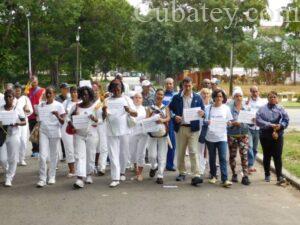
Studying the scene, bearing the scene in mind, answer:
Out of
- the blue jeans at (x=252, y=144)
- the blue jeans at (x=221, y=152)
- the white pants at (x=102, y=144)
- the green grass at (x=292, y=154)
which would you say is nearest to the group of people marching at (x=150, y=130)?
the blue jeans at (x=221, y=152)

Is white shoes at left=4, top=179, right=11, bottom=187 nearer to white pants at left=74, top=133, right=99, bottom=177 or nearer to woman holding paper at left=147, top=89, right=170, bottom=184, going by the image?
white pants at left=74, top=133, right=99, bottom=177

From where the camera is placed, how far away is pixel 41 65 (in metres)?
58.0

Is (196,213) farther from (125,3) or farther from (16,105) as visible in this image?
(125,3)

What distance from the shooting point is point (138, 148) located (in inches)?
420

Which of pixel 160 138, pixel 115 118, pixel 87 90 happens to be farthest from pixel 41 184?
pixel 160 138

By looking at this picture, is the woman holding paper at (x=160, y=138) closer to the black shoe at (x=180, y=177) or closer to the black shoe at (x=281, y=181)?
the black shoe at (x=180, y=177)

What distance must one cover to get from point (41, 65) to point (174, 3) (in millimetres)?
17623

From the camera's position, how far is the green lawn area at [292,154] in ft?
36.8

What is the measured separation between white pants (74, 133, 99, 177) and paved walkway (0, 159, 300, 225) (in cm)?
32

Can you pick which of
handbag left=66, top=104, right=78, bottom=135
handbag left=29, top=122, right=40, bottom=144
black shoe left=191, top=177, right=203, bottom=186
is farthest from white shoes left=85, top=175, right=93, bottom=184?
black shoe left=191, top=177, right=203, bottom=186

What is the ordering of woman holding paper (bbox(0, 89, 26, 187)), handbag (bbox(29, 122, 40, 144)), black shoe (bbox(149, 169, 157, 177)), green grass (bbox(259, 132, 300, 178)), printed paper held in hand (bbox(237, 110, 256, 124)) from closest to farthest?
printed paper held in hand (bbox(237, 110, 256, 124))
woman holding paper (bbox(0, 89, 26, 187))
handbag (bbox(29, 122, 40, 144))
black shoe (bbox(149, 169, 157, 177))
green grass (bbox(259, 132, 300, 178))

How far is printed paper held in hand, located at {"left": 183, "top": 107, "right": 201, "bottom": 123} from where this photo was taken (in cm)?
971

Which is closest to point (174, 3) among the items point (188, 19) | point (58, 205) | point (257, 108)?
point (188, 19)

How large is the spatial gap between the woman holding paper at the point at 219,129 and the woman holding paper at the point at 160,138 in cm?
75
